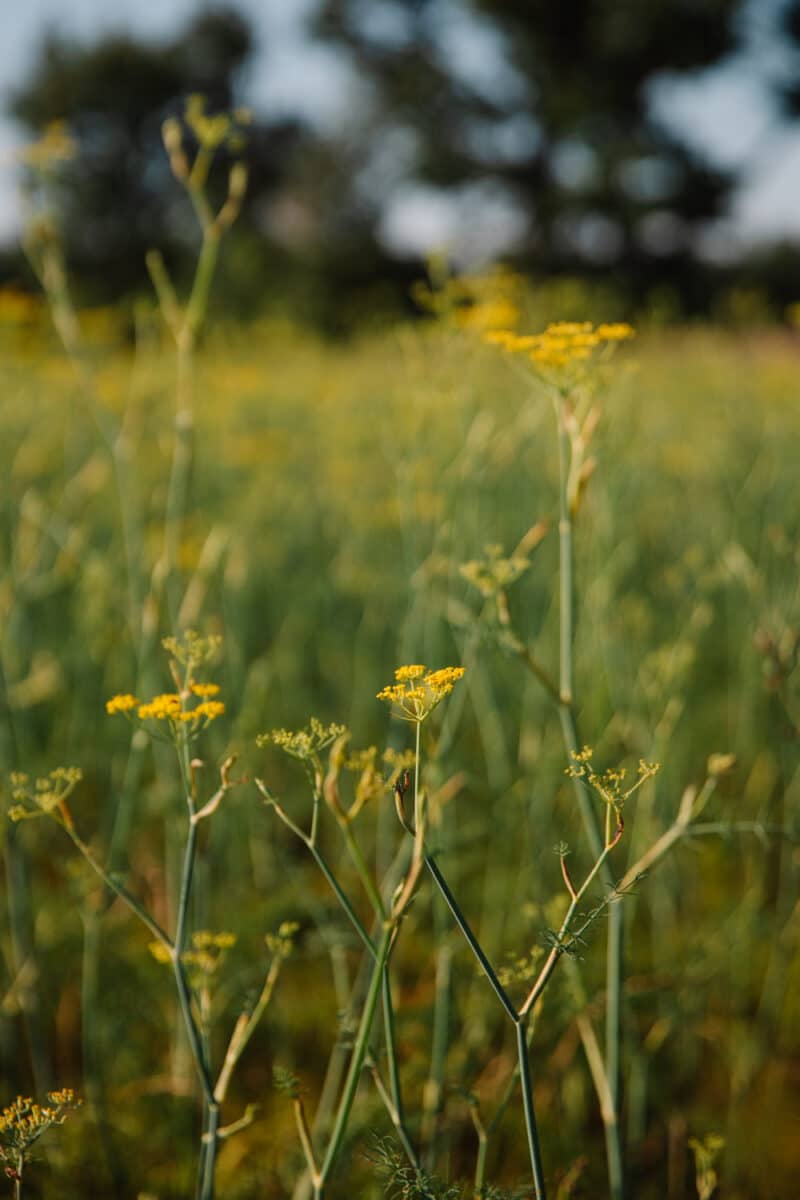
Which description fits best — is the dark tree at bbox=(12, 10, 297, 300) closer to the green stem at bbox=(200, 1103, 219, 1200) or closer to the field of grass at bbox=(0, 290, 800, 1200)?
the field of grass at bbox=(0, 290, 800, 1200)

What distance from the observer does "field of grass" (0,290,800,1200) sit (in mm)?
852

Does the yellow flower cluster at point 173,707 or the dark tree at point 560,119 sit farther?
the dark tree at point 560,119

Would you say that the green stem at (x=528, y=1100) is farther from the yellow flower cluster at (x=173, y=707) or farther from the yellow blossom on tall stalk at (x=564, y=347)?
the yellow blossom on tall stalk at (x=564, y=347)

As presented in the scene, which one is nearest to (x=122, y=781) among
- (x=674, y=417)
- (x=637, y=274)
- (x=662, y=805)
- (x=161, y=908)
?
(x=161, y=908)

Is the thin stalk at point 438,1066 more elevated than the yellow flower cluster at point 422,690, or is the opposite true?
the yellow flower cluster at point 422,690

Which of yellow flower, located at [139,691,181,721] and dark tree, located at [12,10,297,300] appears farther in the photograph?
dark tree, located at [12,10,297,300]

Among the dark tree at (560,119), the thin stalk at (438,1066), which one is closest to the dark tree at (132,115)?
the dark tree at (560,119)

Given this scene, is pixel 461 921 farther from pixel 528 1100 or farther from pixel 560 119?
pixel 560 119

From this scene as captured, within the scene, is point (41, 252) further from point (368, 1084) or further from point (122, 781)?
point (368, 1084)

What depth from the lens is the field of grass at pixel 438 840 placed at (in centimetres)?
85

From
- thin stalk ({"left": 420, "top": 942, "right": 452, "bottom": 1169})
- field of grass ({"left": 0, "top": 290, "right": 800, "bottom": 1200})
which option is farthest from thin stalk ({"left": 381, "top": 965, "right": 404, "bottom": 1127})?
thin stalk ({"left": 420, "top": 942, "right": 452, "bottom": 1169})

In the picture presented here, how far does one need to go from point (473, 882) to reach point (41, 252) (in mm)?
907

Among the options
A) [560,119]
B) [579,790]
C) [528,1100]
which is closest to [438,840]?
[579,790]

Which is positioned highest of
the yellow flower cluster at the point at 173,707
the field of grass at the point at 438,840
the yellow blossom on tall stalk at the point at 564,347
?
the yellow blossom on tall stalk at the point at 564,347
